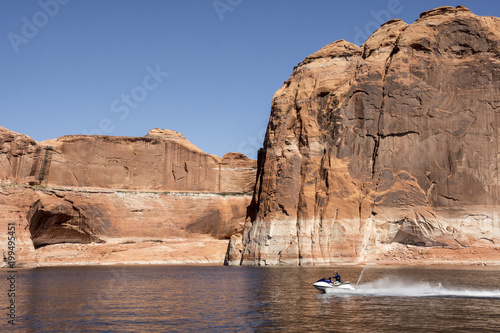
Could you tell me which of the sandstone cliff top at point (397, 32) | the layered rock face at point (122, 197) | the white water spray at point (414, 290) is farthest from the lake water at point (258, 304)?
the sandstone cliff top at point (397, 32)

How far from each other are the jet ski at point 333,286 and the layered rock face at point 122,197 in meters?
39.2

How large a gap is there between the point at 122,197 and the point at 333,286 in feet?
182

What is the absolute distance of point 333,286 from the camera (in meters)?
39.2

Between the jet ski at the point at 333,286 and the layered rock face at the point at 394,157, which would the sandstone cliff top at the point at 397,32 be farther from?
the jet ski at the point at 333,286

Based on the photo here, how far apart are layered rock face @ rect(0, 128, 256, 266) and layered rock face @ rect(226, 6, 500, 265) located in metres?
18.8

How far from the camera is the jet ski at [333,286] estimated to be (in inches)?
1543

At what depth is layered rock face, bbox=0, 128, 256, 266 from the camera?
7938 cm

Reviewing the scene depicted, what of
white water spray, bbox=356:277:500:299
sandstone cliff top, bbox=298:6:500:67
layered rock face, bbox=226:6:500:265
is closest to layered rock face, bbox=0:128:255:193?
layered rock face, bbox=226:6:500:265

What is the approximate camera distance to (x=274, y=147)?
71.9 metres

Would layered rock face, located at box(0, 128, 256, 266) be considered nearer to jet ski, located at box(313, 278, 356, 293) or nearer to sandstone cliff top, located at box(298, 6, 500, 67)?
sandstone cliff top, located at box(298, 6, 500, 67)

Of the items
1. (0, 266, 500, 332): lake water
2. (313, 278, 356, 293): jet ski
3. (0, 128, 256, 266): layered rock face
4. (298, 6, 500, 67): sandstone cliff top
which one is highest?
(298, 6, 500, 67): sandstone cliff top

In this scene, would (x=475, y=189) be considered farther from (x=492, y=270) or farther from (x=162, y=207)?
(x=162, y=207)

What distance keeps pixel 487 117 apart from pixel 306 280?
104 ft

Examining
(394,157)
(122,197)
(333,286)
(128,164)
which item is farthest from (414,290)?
(128,164)
